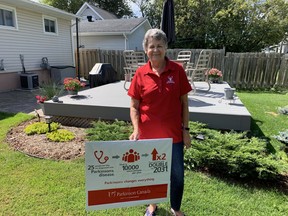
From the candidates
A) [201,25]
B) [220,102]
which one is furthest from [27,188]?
[201,25]

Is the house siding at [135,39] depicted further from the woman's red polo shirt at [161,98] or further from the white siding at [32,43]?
the woman's red polo shirt at [161,98]

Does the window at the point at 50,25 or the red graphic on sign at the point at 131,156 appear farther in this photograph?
the window at the point at 50,25

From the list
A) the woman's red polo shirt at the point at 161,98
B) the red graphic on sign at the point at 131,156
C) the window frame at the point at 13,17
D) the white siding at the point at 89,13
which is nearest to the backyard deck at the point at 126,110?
the woman's red polo shirt at the point at 161,98

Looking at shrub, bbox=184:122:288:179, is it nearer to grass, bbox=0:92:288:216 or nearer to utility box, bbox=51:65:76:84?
grass, bbox=0:92:288:216

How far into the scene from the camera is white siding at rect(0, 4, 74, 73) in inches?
338

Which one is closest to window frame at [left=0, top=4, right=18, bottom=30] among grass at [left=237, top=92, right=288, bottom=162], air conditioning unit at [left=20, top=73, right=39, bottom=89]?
air conditioning unit at [left=20, top=73, right=39, bottom=89]

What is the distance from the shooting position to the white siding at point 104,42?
14930 millimetres

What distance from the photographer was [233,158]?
278 centimetres

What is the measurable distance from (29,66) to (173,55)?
6190 millimetres

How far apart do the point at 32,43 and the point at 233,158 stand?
31.5 feet

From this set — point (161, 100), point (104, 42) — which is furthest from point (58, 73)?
point (161, 100)

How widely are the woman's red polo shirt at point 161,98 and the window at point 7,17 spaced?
853cm

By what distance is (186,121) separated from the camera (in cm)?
187

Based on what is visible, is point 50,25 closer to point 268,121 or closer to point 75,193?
point 268,121
